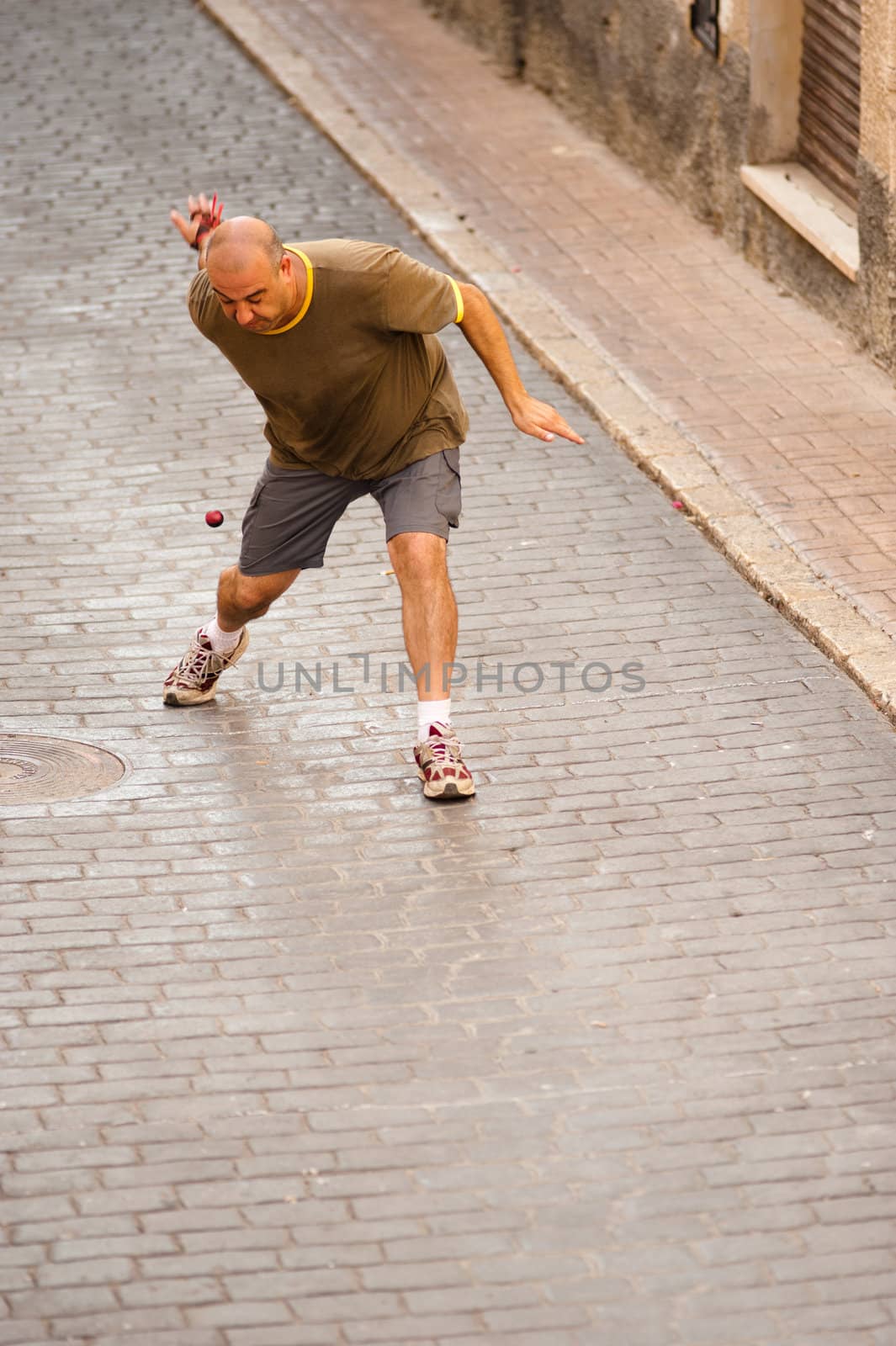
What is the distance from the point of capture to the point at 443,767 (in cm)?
628

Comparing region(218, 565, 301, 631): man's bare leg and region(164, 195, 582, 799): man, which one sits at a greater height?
region(164, 195, 582, 799): man

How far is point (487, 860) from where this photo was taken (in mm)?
6000

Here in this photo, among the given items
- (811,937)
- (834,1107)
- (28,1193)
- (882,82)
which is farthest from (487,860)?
(882,82)

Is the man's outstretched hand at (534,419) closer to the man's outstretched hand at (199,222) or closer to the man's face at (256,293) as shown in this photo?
the man's face at (256,293)

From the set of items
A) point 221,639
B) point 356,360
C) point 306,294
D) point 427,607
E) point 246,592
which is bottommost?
point 221,639

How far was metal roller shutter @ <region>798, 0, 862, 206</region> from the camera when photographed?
9.98 meters

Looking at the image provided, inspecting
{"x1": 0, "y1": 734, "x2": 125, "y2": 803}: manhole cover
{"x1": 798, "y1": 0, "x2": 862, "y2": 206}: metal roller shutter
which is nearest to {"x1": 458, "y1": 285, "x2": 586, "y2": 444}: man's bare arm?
{"x1": 0, "y1": 734, "x2": 125, "y2": 803}: manhole cover

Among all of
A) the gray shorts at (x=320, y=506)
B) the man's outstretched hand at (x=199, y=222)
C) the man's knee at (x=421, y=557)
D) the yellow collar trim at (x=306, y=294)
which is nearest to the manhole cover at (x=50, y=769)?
the gray shorts at (x=320, y=506)

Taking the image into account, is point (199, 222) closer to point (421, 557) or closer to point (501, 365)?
point (501, 365)

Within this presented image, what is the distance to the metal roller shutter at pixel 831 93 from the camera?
9981 mm

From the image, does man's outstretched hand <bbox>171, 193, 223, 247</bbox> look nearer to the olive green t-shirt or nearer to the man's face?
the olive green t-shirt

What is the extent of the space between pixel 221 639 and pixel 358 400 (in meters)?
1.14

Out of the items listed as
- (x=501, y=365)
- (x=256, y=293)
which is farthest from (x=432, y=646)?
(x=256, y=293)

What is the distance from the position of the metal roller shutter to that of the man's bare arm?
14.4 ft
